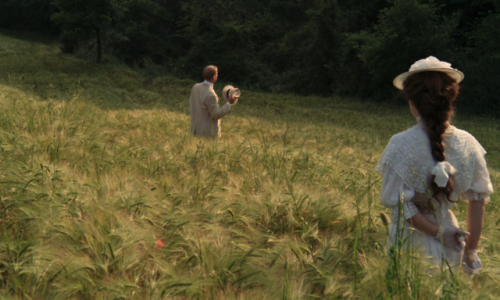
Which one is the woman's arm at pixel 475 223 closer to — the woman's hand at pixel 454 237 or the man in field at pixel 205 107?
the woman's hand at pixel 454 237

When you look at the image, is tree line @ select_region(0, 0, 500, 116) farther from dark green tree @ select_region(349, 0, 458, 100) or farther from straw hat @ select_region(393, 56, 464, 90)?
straw hat @ select_region(393, 56, 464, 90)

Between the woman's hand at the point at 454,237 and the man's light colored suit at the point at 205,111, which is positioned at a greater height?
the woman's hand at the point at 454,237

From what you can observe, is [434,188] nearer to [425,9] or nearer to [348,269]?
[348,269]

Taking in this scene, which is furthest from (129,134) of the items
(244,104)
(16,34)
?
(16,34)

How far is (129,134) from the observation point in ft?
18.2

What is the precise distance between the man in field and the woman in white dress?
463 centimetres

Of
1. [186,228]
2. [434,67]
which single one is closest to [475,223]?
[434,67]

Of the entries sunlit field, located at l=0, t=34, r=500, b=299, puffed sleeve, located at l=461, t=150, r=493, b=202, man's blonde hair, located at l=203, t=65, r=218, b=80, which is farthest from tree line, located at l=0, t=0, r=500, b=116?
puffed sleeve, located at l=461, t=150, r=493, b=202

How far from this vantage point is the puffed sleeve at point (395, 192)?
2.47 metres

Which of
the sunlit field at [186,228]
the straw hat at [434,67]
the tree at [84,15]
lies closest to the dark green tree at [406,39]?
the tree at [84,15]

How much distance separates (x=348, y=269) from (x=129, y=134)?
388 centimetres

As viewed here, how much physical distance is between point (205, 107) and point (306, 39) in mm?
23439

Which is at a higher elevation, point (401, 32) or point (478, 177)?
point (401, 32)

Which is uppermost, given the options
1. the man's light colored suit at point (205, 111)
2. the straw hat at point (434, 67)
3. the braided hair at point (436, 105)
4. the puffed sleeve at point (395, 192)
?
the straw hat at point (434, 67)
